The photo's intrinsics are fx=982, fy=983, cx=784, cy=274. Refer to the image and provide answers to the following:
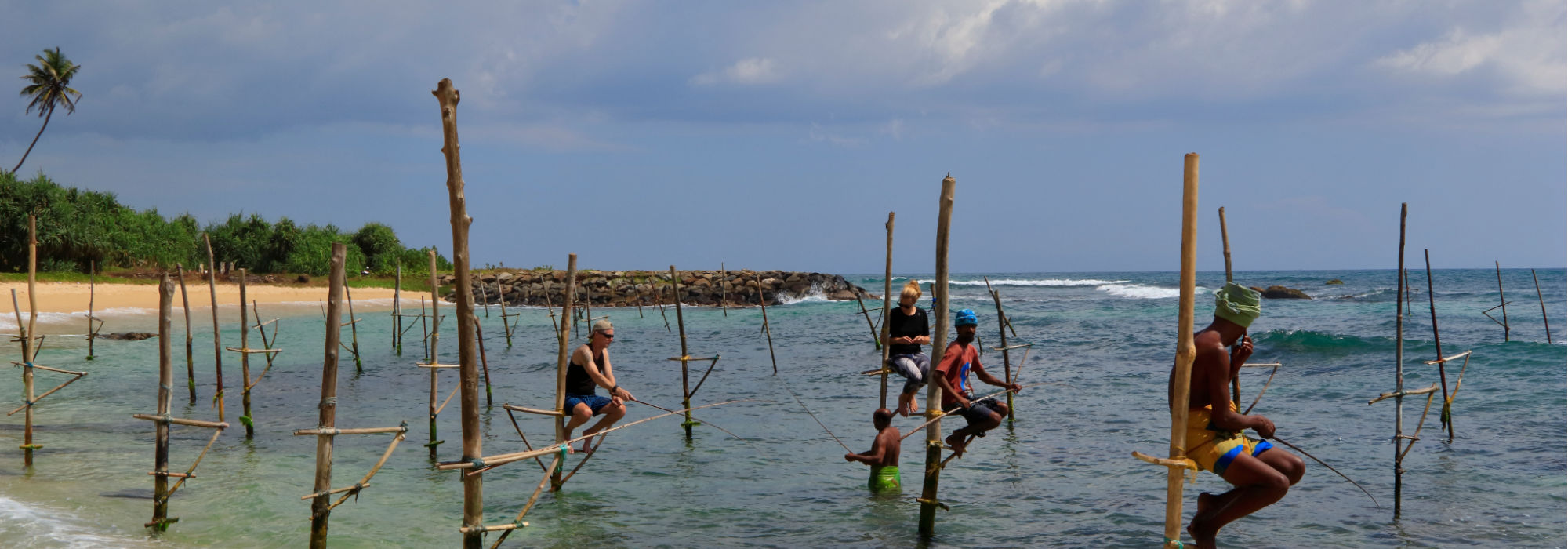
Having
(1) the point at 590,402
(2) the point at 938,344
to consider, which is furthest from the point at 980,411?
(1) the point at 590,402

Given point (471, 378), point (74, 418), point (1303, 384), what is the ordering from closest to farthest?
point (471, 378) < point (74, 418) < point (1303, 384)

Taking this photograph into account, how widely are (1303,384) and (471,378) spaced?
16754mm

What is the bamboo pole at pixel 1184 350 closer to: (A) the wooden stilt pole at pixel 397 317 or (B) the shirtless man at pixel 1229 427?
(B) the shirtless man at pixel 1229 427

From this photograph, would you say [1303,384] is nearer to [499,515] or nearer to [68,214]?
[499,515]

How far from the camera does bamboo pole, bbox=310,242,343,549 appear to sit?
19.6 feet

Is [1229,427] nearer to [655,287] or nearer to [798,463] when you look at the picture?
[798,463]

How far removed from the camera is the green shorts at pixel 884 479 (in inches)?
381

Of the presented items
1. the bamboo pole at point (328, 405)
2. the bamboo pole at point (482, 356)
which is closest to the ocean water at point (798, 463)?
the bamboo pole at point (482, 356)

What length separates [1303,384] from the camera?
17969 millimetres

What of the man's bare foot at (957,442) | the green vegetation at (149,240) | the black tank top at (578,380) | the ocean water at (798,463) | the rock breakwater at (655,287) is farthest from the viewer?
the rock breakwater at (655,287)

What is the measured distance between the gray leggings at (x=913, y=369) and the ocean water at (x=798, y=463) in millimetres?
1125

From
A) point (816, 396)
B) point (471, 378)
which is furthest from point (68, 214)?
point (471, 378)

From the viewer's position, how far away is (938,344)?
7.32 meters

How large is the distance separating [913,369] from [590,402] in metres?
3.08
